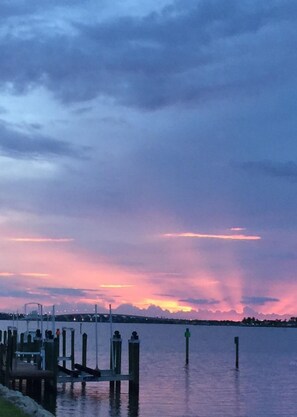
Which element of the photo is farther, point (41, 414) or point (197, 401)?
point (197, 401)

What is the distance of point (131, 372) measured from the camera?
39.8 meters

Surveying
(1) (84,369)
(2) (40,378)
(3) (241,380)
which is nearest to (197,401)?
(1) (84,369)

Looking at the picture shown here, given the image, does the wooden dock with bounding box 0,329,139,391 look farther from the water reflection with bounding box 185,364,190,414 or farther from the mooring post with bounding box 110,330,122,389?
the water reflection with bounding box 185,364,190,414

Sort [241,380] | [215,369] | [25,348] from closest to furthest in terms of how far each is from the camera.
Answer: [25,348] → [241,380] → [215,369]

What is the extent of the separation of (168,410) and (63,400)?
5.09 meters

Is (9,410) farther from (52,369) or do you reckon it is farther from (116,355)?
(116,355)

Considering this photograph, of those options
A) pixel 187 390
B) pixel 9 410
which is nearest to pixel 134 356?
pixel 187 390

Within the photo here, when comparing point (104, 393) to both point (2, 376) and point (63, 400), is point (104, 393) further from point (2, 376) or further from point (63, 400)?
point (2, 376)

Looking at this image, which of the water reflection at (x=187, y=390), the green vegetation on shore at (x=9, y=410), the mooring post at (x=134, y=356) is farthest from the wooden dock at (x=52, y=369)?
the green vegetation on shore at (x=9, y=410)

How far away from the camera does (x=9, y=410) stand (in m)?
24.4

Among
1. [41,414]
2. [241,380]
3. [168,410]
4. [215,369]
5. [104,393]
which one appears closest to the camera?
[41,414]

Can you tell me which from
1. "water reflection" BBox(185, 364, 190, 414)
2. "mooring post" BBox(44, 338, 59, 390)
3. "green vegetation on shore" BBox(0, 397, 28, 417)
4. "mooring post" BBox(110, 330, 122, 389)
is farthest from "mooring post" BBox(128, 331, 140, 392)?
"green vegetation on shore" BBox(0, 397, 28, 417)

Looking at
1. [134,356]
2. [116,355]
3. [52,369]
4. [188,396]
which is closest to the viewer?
[52,369]

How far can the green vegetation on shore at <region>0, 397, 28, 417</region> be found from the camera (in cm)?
2353
